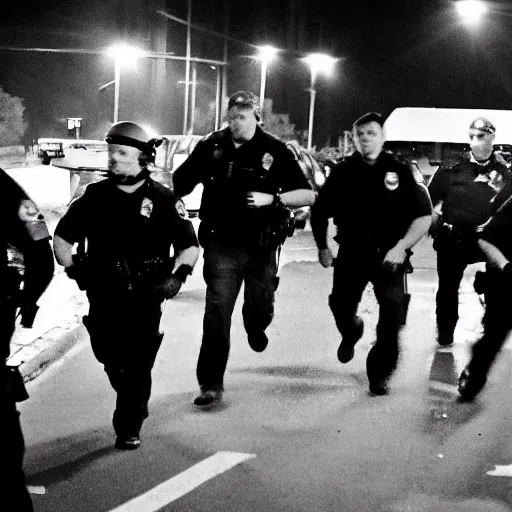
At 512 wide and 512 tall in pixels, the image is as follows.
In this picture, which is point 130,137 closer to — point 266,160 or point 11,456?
point 266,160

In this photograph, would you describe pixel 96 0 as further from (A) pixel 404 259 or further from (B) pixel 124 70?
(A) pixel 404 259

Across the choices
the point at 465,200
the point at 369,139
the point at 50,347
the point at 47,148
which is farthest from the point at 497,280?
the point at 47,148

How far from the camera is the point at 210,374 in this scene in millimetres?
6055

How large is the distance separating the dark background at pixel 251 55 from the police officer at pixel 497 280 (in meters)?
43.3

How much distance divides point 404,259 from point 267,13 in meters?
58.2

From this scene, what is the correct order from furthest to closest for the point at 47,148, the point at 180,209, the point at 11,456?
the point at 47,148 → the point at 180,209 → the point at 11,456

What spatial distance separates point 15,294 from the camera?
353 cm

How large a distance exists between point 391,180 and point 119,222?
2.04m

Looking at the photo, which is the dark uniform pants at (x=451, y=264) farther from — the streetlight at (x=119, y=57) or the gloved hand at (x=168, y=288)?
the streetlight at (x=119, y=57)

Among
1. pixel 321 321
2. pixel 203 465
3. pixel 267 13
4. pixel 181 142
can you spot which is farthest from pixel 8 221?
pixel 267 13

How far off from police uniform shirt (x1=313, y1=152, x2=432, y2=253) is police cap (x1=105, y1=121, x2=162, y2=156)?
1720mm

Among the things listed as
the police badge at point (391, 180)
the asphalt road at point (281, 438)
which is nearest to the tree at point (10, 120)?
the asphalt road at point (281, 438)

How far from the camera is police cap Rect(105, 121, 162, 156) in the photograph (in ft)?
16.4

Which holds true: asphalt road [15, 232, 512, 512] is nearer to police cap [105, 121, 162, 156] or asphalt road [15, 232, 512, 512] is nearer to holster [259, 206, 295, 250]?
holster [259, 206, 295, 250]
